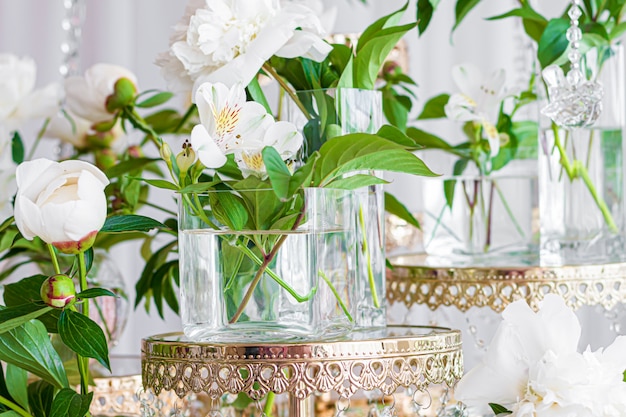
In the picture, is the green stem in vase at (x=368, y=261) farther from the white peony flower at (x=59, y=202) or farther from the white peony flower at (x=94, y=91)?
the white peony flower at (x=94, y=91)

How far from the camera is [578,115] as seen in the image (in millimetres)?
867

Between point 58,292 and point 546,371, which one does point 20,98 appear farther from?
point 546,371

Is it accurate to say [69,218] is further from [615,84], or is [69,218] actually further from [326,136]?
[615,84]

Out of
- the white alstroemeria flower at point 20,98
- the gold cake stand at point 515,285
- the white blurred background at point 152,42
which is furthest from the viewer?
the white blurred background at point 152,42

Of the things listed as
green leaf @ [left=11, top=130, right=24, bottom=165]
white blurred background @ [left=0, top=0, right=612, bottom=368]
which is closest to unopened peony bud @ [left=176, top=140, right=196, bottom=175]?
green leaf @ [left=11, top=130, right=24, bottom=165]

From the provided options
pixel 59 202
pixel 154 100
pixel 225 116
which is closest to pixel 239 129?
pixel 225 116

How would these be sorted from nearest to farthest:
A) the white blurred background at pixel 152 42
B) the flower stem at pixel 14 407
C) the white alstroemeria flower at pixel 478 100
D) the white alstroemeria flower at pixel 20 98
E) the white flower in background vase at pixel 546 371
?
1. the white flower in background vase at pixel 546 371
2. the flower stem at pixel 14 407
3. the white alstroemeria flower at pixel 478 100
4. the white alstroemeria flower at pixel 20 98
5. the white blurred background at pixel 152 42

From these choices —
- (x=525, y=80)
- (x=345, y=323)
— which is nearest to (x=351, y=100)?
(x=345, y=323)

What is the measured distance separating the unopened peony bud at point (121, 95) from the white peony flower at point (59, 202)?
→ 1.05ft

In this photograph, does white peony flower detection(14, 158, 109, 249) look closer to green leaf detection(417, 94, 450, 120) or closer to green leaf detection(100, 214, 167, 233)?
green leaf detection(100, 214, 167, 233)

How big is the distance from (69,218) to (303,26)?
0.24 meters

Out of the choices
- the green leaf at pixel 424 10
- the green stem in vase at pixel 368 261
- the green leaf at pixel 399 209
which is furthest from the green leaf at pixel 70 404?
the green leaf at pixel 424 10

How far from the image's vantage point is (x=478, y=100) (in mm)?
1015

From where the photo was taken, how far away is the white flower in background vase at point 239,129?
636 millimetres
